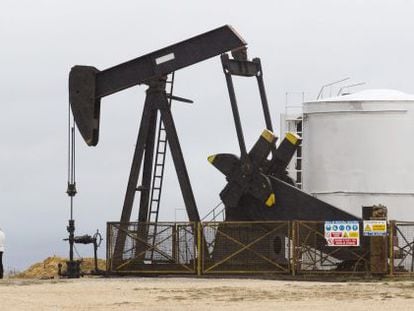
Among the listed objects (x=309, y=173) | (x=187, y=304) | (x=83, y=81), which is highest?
(x=83, y=81)

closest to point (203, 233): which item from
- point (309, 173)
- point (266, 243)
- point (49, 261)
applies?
point (266, 243)

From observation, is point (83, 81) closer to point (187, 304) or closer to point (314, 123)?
point (314, 123)

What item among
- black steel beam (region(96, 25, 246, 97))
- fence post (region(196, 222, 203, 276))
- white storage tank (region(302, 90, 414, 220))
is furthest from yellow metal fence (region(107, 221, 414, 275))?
white storage tank (region(302, 90, 414, 220))

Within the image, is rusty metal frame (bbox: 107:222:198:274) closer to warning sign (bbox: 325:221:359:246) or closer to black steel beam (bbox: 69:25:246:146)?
black steel beam (bbox: 69:25:246:146)

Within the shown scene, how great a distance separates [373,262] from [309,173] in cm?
733

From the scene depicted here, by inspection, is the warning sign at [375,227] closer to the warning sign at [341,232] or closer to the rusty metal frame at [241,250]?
the warning sign at [341,232]

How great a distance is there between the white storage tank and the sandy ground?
24.2 feet

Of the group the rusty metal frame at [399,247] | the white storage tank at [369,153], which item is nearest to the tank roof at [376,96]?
the white storage tank at [369,153]

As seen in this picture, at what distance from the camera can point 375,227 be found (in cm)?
3030

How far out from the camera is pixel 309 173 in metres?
37.1

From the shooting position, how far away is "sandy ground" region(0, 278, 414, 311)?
71.3 feet

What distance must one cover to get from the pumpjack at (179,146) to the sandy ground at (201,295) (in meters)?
2.74

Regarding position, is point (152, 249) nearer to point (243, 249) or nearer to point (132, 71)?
point (243, 249)

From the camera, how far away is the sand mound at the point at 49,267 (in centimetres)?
3700
